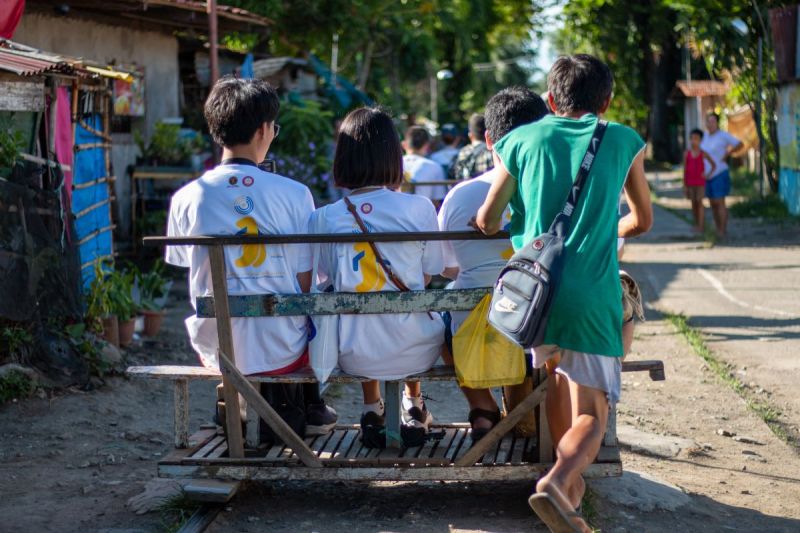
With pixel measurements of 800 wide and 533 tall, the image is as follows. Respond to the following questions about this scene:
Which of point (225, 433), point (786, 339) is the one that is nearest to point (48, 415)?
point (225, 433)

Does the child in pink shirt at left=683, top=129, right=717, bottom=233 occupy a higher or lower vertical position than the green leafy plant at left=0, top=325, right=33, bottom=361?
higher

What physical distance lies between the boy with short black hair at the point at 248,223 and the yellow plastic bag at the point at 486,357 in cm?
73

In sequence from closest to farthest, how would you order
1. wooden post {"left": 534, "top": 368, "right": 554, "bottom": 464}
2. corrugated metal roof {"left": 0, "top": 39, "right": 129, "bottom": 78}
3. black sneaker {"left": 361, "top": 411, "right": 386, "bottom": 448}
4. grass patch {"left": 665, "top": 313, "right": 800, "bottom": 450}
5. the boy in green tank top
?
the boy in green tank top < wooden post {"left": 534, "top": 368, "right": 554, "bottom": 464} < black sneaker {"left": 361, "top": 411, "right": 386, "bottom": 448} < grass patch {"left": 665, "top": 313, "right": 800, "bottom": 450} < corrugated metal roof {"left": 0, "top": 39, "right": 129, "bottom": 78}

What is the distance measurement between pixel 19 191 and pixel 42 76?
1.12 meters

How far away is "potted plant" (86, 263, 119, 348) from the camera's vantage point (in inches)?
316

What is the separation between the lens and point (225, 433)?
5.00m

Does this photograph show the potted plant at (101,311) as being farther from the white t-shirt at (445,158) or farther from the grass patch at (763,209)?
the grass patch at (763,209)

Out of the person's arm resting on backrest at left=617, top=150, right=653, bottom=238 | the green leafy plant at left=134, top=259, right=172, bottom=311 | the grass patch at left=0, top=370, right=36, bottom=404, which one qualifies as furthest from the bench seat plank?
the green leafy plant at left=134, top=259, right=172, bottom=311

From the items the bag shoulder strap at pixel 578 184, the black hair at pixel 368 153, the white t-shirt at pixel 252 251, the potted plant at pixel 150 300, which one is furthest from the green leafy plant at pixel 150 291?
the bag shoulder strap at pixel 578 184

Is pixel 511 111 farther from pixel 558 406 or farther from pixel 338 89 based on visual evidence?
pixel 338 89

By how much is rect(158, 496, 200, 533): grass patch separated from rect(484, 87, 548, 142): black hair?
212 centimetres

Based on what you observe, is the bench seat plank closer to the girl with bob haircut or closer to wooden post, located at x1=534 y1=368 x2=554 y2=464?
the girl with bob haircut

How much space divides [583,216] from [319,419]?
181 centimetres

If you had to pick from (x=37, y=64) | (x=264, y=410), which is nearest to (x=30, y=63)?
(x=37, y=64)
